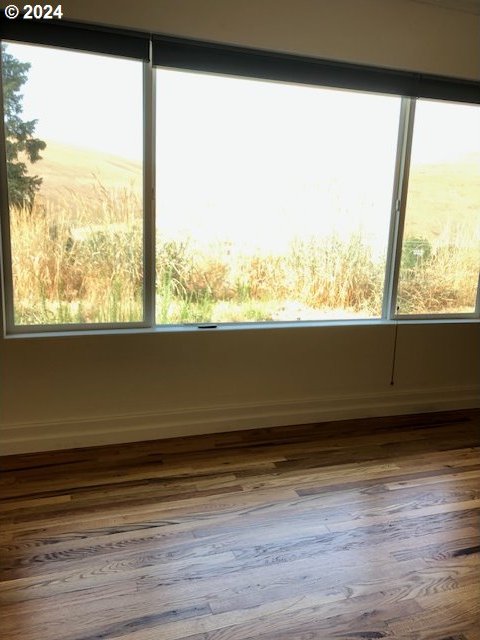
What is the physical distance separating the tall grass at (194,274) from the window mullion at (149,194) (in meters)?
0.04

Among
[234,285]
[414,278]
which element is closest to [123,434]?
[234,285]

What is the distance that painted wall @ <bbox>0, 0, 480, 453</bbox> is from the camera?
104 inches

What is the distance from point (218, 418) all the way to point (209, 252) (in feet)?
3.43

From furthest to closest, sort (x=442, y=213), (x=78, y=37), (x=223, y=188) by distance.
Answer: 1. (x=442, y=213)
2. (x=223, y=188)
3. (x=78, y=37)

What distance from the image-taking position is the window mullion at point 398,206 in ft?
10.2

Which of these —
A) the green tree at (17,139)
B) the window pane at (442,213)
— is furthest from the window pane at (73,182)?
the window pane at (442,213)

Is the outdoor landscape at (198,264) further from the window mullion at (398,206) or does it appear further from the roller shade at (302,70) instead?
the roller shade at (302,70)

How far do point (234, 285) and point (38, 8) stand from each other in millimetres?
1751

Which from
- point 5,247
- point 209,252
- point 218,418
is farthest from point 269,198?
point 5,247

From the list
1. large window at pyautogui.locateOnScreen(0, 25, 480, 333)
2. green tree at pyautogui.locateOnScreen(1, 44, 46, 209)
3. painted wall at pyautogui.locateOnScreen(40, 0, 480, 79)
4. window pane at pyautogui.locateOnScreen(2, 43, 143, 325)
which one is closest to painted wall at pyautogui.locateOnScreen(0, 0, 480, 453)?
painted wall at pyautogui.locateOnScreen(40, 0, 480, 79)

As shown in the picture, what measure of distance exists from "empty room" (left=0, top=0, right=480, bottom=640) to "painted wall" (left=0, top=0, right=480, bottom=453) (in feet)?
0.04

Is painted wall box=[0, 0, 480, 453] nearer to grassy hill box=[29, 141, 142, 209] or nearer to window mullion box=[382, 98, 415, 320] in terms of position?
window mullion box=[382, 98, 415, 320]

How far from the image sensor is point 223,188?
291 cm

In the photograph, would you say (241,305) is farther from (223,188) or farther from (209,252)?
(223,188)
